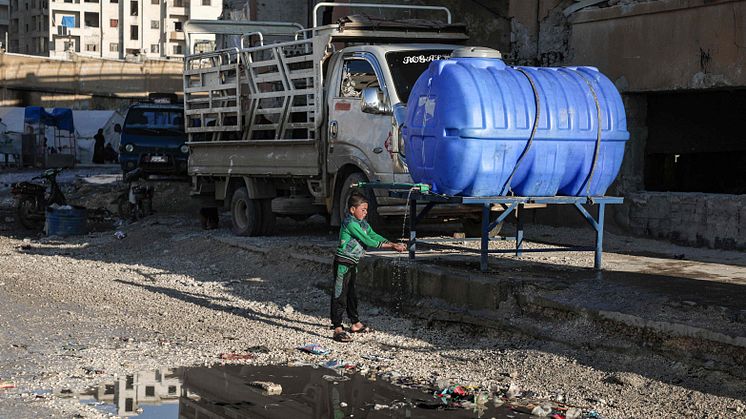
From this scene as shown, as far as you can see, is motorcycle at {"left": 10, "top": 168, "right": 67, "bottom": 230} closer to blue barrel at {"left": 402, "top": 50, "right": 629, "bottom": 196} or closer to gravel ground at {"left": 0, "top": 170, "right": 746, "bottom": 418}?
gravel ground at {"left": 0, "top": 170, "right": 746, "bottom": 418}

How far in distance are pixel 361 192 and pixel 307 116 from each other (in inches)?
67.9

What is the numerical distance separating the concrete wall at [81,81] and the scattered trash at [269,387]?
52463mm

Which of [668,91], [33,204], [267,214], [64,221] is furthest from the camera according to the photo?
[33,204]

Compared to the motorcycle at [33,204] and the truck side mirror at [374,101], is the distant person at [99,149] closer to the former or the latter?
the motorcycle at [33,204]

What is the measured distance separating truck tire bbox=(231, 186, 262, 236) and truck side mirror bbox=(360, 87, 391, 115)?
3575mm

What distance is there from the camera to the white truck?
42.2 ft

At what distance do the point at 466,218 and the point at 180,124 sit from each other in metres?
12.6

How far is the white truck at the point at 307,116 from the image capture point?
42.2 ft

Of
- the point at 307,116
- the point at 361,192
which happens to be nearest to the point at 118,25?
the point at 307,116

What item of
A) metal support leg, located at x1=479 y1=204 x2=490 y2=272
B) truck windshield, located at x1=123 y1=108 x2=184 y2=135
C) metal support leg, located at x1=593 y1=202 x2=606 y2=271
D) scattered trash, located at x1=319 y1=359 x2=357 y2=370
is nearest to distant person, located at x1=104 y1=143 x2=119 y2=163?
truck windshield, located at x1=123 y1=108 x2=184 y2=135

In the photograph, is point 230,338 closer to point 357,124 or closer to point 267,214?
point 357,124

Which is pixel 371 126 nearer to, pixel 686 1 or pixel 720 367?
pixel 686 1

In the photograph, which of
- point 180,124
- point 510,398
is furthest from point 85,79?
point 510,398

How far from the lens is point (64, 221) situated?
18406 millimetres
